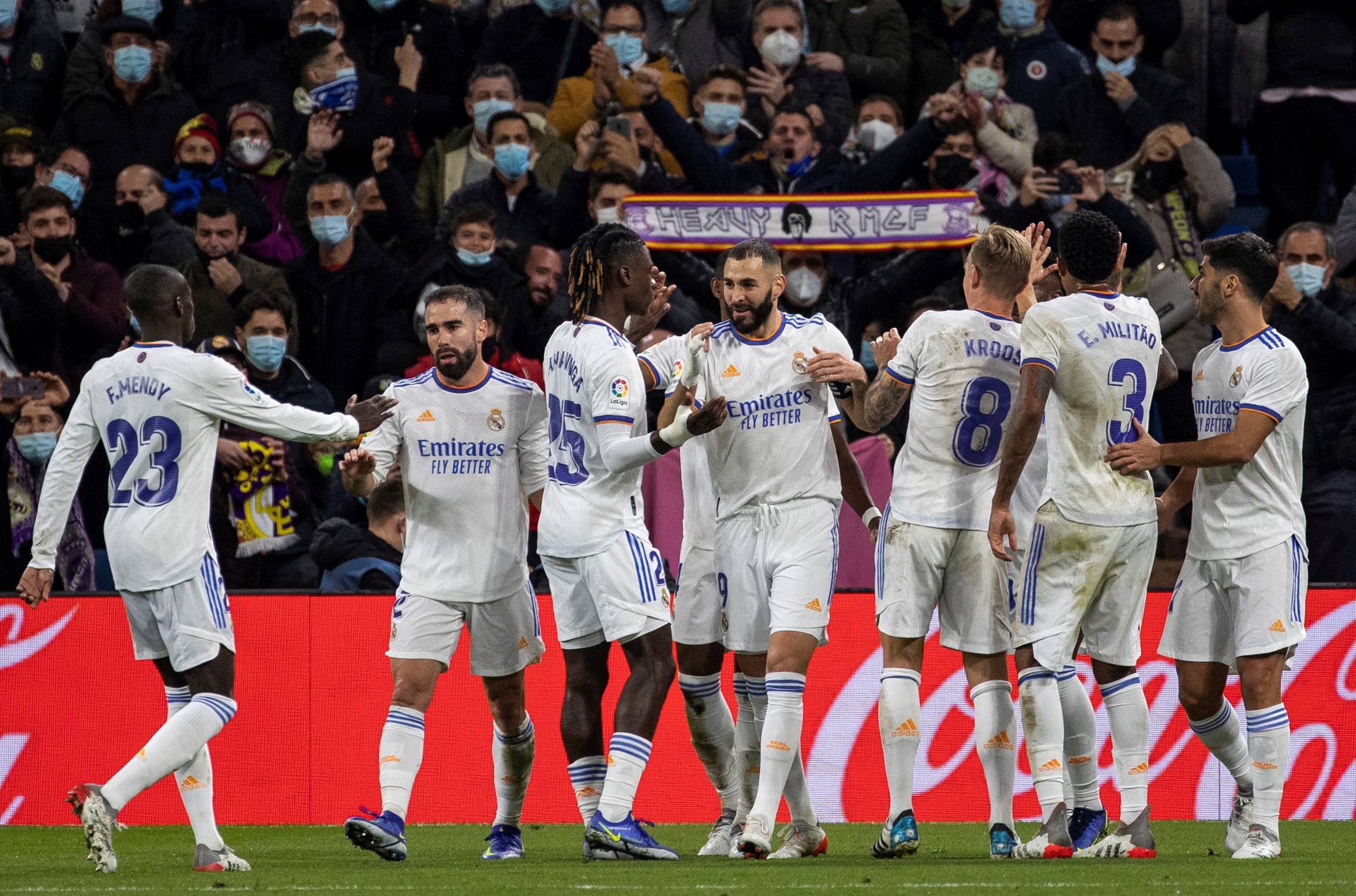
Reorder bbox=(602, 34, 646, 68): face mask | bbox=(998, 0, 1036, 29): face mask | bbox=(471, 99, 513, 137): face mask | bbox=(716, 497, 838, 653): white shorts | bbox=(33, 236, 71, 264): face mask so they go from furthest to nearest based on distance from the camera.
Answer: bbox=(998, 0, 1036, 29): face mask < bbox=(602, 34, 646, 68): face mask < bbox=(471, 99, 513, 137): face mask < bbox=(33, 236, 71, 264): face mask < bbox=(716, 497, 838, 653): white shorts

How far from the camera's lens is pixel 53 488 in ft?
24.7

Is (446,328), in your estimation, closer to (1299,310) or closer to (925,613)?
(925,613)

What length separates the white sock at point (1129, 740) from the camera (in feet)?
23.6

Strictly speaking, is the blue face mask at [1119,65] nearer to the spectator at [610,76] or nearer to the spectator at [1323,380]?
the spectator at [1323,380]

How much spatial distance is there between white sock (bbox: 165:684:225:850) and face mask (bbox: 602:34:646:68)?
25.0 feet

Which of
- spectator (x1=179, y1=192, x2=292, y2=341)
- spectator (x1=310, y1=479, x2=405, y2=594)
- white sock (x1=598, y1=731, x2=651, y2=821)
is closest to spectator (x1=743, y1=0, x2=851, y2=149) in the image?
spectator (x1=179, y1=192, x2=292, y2=341)

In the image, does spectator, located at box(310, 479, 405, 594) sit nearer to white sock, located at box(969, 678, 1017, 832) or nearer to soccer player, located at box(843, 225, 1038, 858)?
soccer player, located at box(843, 225, 1038, 858)

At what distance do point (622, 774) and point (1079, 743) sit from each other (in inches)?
80.4

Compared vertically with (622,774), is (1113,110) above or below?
above

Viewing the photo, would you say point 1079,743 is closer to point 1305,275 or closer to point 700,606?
point 700,606

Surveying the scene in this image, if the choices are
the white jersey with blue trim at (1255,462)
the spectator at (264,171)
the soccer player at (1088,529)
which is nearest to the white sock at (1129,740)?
the soccer player at (1088,529)

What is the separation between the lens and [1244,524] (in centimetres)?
735

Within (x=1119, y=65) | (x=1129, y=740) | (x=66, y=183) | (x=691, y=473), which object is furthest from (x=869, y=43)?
(x=1129, y=740)

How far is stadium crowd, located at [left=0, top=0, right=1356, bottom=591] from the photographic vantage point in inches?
449
